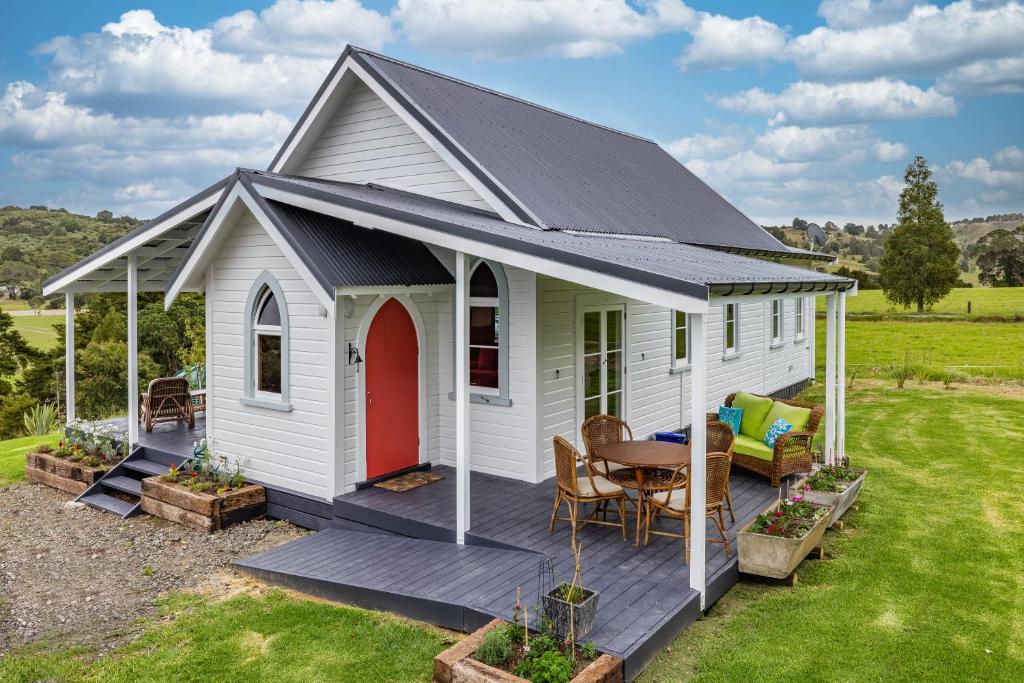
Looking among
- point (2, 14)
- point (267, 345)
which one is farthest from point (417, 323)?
point (2, 14)

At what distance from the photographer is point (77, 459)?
10.8m

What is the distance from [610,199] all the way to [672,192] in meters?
3.99

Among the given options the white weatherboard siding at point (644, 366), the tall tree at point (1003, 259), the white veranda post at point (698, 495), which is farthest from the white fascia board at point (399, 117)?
the tall tree at point (1003, 259)

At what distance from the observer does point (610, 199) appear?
39.0 ft

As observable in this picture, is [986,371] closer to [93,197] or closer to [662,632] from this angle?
[662,632]

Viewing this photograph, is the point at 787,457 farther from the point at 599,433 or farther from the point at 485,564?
the point at 485,564

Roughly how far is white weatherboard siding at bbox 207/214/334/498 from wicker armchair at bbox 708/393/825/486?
16.8ft

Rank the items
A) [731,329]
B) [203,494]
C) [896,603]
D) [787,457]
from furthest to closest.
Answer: [731,329], [787,457], [203,494], [896,603]

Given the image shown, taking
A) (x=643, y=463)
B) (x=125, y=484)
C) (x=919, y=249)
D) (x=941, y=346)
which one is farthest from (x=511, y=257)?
(x=919, y=249)

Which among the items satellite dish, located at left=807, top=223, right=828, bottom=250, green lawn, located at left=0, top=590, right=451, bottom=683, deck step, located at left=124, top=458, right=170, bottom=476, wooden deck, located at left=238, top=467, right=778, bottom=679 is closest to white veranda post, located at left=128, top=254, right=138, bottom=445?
deck step, located at left=124, top=458, right=170, bottom=476

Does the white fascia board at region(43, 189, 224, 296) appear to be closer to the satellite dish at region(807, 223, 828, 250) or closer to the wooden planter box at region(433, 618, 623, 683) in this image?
the wooden planter box at region(433, 618, 623, 683)

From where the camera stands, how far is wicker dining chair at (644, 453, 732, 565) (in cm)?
659

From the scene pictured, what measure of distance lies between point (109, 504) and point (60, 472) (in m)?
1.76

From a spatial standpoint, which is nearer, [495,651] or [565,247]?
[495,651]
